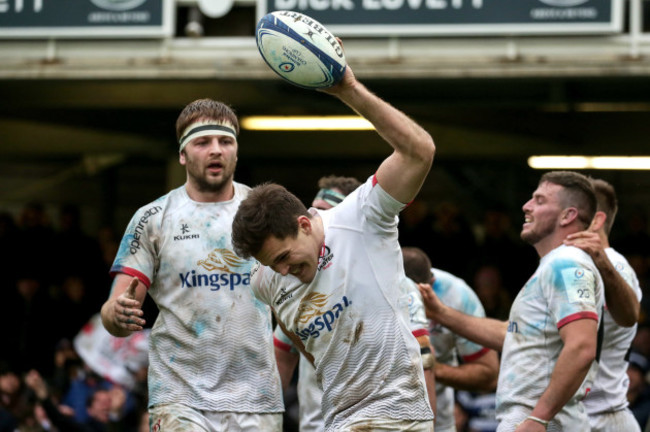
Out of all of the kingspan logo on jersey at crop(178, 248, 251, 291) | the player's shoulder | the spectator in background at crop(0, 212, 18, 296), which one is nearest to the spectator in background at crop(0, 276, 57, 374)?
the spectator in background at crop(0, 212, 18, 296)

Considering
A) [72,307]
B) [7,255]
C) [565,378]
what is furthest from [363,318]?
[7,255]

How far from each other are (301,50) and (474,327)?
2.65 m

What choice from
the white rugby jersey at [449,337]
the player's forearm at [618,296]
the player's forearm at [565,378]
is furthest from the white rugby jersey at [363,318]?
the white rugby jersey at [449,337]

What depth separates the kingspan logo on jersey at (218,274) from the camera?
5867 millimetres

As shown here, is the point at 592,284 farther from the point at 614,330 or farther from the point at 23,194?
the point at 23,194

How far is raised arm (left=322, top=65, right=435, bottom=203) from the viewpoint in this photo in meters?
4.40

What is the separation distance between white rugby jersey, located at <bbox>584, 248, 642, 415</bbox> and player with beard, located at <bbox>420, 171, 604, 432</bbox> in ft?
2.02

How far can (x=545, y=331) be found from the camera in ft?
18.4

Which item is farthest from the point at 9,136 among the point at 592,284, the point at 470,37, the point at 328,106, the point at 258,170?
the point at 592,284

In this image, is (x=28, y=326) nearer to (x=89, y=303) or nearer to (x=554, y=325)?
(x=89, y=303)

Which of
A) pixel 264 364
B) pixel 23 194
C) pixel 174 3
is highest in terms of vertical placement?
pixel 174 3

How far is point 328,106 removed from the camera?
13539 mm

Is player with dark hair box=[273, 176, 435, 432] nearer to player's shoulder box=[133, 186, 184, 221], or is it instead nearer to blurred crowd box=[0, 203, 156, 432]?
player's shoulder box=[133, 186, 184, 221]

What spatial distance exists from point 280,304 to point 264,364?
946mm
